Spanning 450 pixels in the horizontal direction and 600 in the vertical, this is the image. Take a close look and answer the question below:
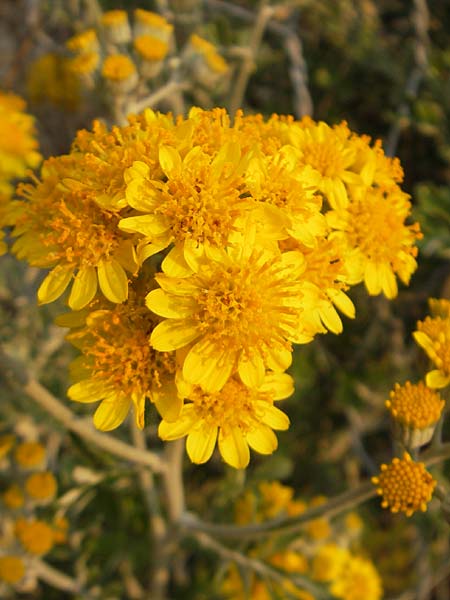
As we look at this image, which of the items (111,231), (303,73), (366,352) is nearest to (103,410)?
(111,231)

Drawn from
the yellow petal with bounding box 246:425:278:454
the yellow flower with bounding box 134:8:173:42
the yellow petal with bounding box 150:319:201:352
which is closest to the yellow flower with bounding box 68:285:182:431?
the yellow petal with bounding box 150:319:201:352

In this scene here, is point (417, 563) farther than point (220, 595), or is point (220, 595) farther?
point (417, 563)

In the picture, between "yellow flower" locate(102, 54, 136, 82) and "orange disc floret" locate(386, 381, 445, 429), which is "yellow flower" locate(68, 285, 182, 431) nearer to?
"orange disc floret" locate(386, 381, 445, 429)

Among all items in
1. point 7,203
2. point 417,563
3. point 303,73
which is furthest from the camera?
point 303,73

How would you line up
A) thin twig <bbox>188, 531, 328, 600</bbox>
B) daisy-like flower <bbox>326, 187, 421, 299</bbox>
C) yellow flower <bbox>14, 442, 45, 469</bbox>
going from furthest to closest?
yellow flower <bbox>14, 442, 45, 469</bbox> → thin twig <bbox>188, 531, 328, 600</bbox> → daisy-like flower <bbox>326, 187, 421, 299</bbox>

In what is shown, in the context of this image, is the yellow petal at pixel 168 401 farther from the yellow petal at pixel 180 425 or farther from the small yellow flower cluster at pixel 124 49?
the small yellow flower cluster at pixel 124 49

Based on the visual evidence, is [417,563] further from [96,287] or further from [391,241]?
[96,287]

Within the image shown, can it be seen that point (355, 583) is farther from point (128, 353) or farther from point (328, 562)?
point (128, 353)

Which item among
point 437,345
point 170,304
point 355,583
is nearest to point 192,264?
point 170,304

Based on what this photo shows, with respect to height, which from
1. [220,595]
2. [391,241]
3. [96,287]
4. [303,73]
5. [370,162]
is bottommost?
[220,595]
